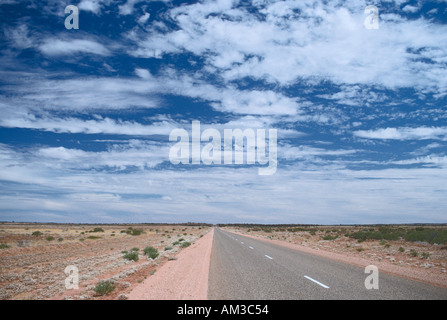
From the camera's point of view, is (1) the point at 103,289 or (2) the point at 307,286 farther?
(1) the point at 103,289

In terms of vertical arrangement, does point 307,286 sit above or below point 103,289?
above

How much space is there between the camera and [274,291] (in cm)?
847

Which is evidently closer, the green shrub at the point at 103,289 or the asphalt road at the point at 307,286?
the asphalt road at the point at 307,286

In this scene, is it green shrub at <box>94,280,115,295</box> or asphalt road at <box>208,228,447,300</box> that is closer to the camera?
asphalt road at <box>208,228,447,300</box>

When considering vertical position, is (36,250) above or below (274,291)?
below
